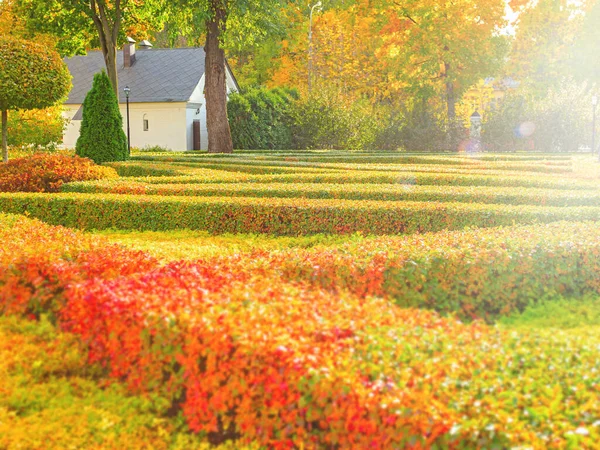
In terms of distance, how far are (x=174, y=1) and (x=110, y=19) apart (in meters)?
4.80

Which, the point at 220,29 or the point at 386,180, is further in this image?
the point at 220,29

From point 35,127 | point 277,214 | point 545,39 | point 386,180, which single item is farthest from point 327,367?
point 545,39

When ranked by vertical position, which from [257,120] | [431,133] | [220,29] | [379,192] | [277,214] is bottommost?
[277,214]

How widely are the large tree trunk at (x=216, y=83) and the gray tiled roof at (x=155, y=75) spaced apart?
39.1 feet

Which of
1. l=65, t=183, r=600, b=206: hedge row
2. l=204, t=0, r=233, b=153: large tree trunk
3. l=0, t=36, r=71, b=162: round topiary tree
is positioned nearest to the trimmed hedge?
l=65, t=183, r=600, b=206: hedge row

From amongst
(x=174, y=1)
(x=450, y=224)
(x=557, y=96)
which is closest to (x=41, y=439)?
(x=450, y=224)

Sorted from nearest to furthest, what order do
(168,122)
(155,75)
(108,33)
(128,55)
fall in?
(108,33), (168,122), (155,75), (128,55)

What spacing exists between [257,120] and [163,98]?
7439 mm

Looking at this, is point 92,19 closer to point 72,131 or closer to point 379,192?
point 72,131

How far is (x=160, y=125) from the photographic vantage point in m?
39.1

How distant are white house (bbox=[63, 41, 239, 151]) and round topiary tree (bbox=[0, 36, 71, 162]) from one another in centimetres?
1604

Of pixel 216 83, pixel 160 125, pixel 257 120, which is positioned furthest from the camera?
pixel 160 125

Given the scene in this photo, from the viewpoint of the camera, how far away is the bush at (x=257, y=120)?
111 feet

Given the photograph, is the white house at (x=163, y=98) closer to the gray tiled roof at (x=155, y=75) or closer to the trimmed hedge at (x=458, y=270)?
the gray tiled roof at (x=155, y=75)
